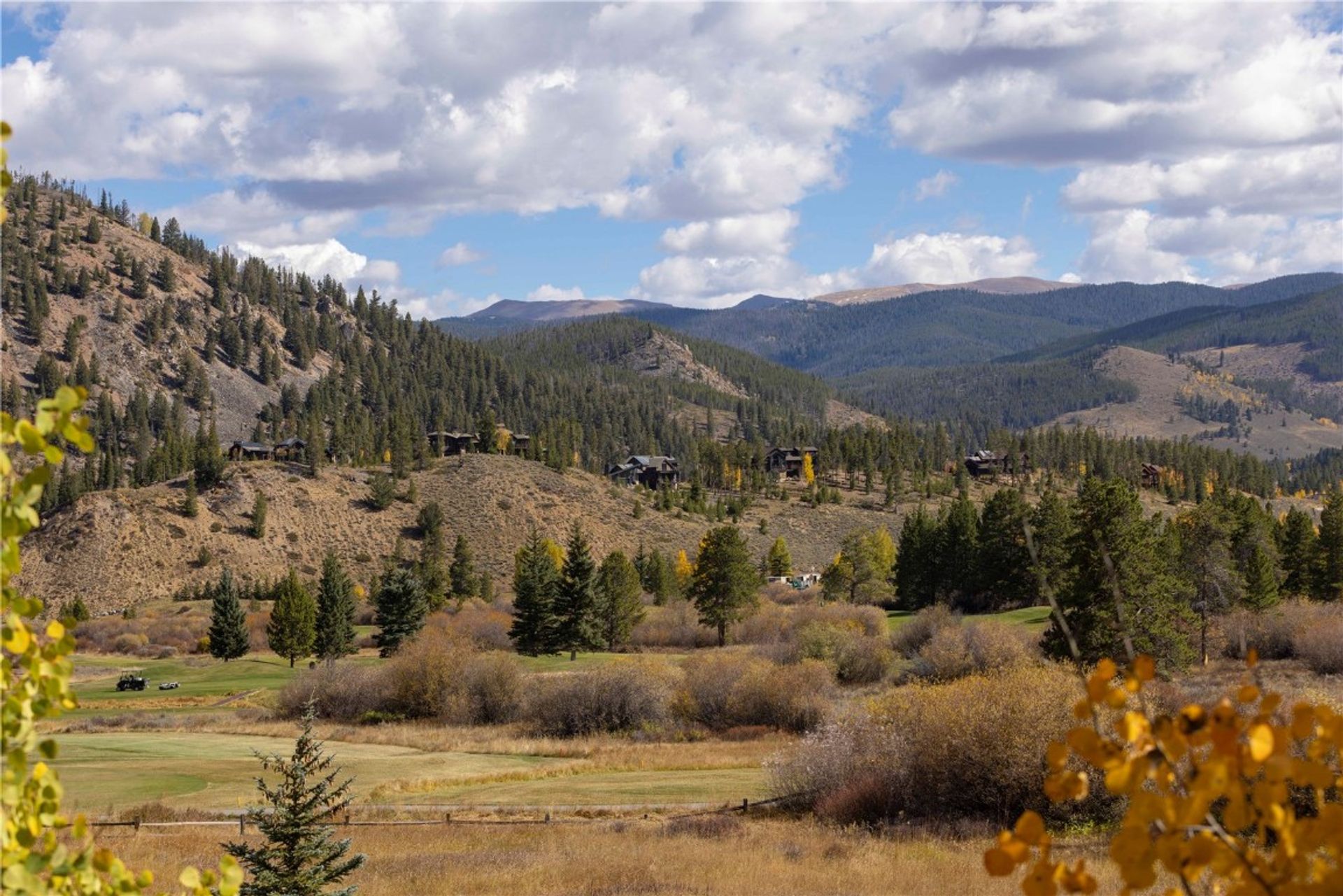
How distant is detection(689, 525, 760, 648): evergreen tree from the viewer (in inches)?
3184

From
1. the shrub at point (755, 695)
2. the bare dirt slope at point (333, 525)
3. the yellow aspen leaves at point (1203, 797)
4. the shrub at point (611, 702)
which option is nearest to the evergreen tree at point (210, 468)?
the bare dirt slope at point (333, 525)

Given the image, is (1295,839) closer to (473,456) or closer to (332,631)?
(332,631)

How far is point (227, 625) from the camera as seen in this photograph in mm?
81562

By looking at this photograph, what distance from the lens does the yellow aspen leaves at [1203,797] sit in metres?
3.00

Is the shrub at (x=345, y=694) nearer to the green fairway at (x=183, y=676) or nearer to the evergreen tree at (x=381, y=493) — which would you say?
the green fairway at (x=183, y=676)

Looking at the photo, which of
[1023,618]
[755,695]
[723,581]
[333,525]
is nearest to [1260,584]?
[1023,618]

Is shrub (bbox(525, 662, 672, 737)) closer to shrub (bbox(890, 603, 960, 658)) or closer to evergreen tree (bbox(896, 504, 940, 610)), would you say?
shrub (bbox(890, 603, 960, 658))

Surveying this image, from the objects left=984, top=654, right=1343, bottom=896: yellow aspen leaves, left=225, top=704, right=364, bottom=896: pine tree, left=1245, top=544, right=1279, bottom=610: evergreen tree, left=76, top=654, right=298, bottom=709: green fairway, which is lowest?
left=76, top=654, right=298, bottom=709: green fairway

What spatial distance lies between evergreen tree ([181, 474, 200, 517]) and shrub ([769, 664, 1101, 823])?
11017cm

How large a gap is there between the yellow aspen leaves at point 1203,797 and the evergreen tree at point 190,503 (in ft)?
445

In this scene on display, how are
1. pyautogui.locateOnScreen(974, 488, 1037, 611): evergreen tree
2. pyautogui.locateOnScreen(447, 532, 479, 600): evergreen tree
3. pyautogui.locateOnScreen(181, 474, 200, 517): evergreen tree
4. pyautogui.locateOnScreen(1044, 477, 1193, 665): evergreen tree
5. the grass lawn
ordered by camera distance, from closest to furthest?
pyautogui.locateOnScreen(1044, 477, 1193, 665): evergreen tree < the grass lawn < pyautogui.locateOnScreen(974, 488, 1037, 611): evergreen tree < pyautogui.locateOnScreen(447, 532, 479, 600): evergreen tree < pyautogui.locateOnScreen(181, 474, 200, 517): evergreen tree

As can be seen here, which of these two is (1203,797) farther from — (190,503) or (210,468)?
(210,468)

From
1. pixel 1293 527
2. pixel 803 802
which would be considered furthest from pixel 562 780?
pixel 1293 527

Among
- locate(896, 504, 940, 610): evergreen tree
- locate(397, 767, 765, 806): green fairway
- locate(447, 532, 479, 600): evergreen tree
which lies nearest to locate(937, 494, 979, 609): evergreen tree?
locate(896, 504, 940, 610): evergreen tree
